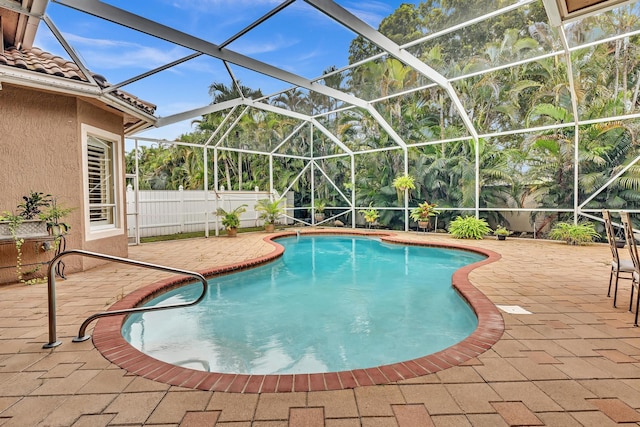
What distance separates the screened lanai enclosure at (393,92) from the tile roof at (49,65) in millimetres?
244

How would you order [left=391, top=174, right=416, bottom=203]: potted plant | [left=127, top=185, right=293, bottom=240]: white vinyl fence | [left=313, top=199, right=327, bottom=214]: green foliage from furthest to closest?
1. [left=313, top=199, right=327, bottom=214]: green foliage
2. [left=391, top=174, right=416, bottom=203]: potted plant
3. [left=127, top=185, right=293, bottom=240]: white vinyl fence

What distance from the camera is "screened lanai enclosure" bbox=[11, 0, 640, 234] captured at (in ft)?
21.1

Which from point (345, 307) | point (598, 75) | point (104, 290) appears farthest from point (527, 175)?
point (104, 290)

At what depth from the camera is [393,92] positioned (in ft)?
33.8

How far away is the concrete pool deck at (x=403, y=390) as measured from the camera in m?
1.96

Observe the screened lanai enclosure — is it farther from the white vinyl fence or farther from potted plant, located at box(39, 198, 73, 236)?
potted plant, located at box(39, 198, 73, 236)

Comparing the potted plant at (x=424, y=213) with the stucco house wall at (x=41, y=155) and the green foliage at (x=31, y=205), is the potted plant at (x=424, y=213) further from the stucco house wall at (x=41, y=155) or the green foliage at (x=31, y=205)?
the green foliage at (x=31, y=205)

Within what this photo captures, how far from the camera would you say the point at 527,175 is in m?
11.5

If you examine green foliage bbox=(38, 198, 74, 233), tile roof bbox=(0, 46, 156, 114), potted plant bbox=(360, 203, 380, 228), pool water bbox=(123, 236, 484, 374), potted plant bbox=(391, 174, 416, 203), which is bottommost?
pool water bbox=(123, 236, 484, 374)

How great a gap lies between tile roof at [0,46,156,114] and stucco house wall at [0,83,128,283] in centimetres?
47

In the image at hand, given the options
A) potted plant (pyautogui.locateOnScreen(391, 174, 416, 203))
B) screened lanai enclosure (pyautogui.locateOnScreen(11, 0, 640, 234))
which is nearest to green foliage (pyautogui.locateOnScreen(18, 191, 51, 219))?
screened lanai enclosure (pyautogui.locateOnScreen(11, 0, 640, 234))

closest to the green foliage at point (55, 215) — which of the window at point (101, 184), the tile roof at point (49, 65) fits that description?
the window at point (101, 184)

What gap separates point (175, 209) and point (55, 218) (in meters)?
7.04

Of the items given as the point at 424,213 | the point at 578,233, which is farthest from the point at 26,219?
the point at 578,233
